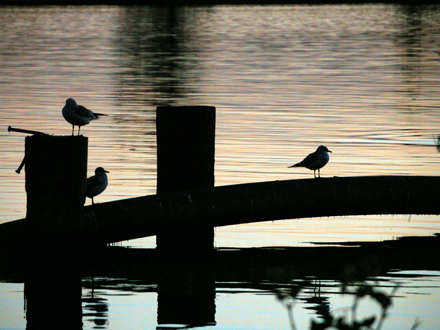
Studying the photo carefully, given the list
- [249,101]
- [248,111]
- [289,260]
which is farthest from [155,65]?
[289,260]

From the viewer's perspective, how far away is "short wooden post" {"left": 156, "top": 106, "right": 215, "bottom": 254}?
1058cm

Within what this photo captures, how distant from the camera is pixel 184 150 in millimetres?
10578

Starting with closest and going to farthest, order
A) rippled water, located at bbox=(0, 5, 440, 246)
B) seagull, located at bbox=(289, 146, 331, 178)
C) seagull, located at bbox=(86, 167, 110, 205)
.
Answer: seagull, located at bbox=(86, 167, 110, 205) → seagull, located at bbox=(289, 146, 331, 178) → rippled water, located at bbox=(0, 5, 440, 246)

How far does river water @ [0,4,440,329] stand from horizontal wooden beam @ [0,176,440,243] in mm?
434

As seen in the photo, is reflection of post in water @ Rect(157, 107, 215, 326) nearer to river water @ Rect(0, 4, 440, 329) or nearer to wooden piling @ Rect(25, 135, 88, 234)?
river water @ Rect(0, 4, 440, 329)

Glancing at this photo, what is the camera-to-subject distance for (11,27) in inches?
2985

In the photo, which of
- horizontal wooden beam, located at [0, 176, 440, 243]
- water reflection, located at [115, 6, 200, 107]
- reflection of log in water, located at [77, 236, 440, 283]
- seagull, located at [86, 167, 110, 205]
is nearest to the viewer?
reflection of log in water, located at [77, 236, 440, 283]

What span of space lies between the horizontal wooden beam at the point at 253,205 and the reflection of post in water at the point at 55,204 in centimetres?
22

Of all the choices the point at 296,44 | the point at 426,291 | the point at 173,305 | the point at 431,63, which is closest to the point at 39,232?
the point at 173,305

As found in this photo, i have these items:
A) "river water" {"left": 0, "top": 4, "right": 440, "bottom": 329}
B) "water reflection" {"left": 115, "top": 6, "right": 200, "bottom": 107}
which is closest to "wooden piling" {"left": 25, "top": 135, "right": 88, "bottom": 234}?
"river water" {"left": 0, "top": 4, "right": 440, "bottom": 329}

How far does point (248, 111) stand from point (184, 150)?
13.6m

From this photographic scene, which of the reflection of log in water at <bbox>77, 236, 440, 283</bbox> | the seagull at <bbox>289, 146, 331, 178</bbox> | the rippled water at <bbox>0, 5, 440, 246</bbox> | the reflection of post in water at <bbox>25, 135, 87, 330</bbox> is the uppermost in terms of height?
the rippled water at <bbox>0, 5, 440, 246</bbox>

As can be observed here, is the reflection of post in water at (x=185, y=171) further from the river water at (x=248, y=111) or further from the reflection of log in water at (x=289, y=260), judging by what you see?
the river water at (x=248, y=111)

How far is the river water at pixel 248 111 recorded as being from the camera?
38.4 ft
